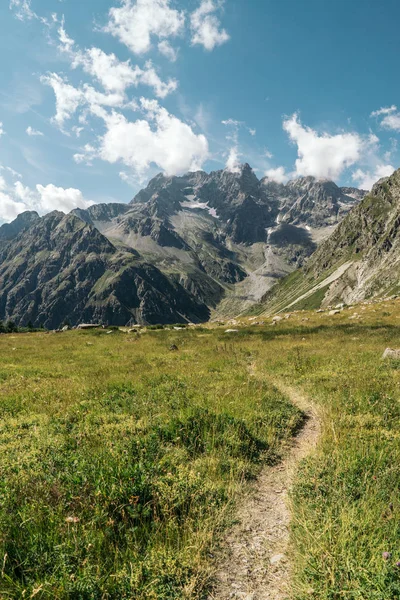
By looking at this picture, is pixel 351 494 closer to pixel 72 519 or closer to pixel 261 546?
pixel 261 546

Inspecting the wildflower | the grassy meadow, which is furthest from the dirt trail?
the wildflower

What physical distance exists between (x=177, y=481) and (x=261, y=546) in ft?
6.19

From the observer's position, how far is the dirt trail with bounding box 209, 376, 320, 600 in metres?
4.24

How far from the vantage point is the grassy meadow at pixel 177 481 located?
412 cm

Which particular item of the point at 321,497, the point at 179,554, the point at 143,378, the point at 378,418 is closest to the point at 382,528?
the point at 321,497

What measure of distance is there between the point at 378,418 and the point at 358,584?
621 cm

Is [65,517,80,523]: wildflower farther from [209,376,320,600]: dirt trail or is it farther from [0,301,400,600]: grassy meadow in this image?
[209,376,320,600]: dirt trail

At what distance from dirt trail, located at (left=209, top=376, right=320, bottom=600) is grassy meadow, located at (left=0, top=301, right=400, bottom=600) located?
0.21 m

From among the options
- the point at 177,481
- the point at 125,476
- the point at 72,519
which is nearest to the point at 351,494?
the point at 177,481

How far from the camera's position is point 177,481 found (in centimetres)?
619

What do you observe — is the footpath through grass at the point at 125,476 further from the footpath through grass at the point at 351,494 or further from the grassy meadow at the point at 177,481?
the footpath through grass at the point at 351,494

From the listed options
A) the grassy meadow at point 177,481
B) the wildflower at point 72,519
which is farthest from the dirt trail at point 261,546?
the wildflower at point 72,519

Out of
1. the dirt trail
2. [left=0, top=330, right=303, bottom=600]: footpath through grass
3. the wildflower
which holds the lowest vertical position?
the dirt trail

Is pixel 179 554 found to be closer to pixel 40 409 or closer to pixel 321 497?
pixel 321 497
